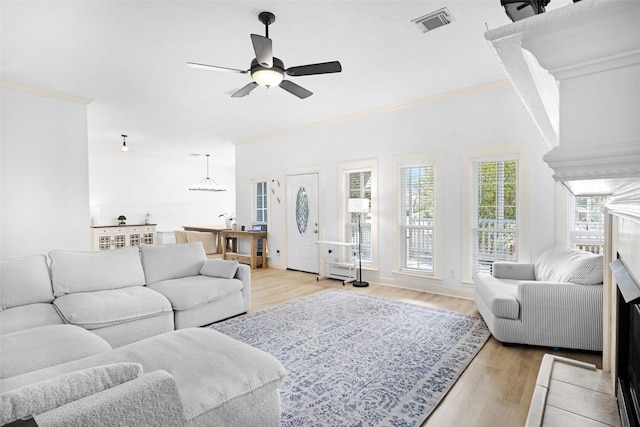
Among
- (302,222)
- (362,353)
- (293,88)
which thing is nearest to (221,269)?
(362,353)

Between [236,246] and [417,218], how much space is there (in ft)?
14.7

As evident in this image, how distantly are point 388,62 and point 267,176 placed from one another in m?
4.04

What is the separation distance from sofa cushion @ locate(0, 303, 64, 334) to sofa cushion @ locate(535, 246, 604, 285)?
14.1 feet

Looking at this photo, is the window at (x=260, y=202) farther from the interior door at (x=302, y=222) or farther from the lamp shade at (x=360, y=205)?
the lamp shade at (x=360, y=205)

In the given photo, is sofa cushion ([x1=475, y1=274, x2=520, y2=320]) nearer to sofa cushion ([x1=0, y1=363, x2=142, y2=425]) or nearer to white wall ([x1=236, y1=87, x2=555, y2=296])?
white wall ([x1=236, y1=87, x2=555, y2=296])

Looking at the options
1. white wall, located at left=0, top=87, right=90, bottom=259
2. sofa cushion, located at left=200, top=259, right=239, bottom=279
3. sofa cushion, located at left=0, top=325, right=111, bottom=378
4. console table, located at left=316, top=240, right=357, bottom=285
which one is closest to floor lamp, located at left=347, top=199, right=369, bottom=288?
console table, located at left=316, top=240, right=357, bottom=285

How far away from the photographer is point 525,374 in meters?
2.50

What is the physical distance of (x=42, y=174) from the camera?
4488mm

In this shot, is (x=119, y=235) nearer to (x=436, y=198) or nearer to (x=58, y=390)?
(x=436, y=198)

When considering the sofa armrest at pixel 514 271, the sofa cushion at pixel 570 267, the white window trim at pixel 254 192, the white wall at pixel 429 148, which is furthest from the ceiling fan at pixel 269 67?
the white window trim at pixel 254 192

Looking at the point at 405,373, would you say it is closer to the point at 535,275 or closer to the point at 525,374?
the point at 525,374

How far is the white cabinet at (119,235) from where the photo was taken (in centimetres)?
841

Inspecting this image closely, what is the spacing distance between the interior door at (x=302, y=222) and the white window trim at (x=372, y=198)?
0.59 meters

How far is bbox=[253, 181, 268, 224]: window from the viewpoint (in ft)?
24.2
